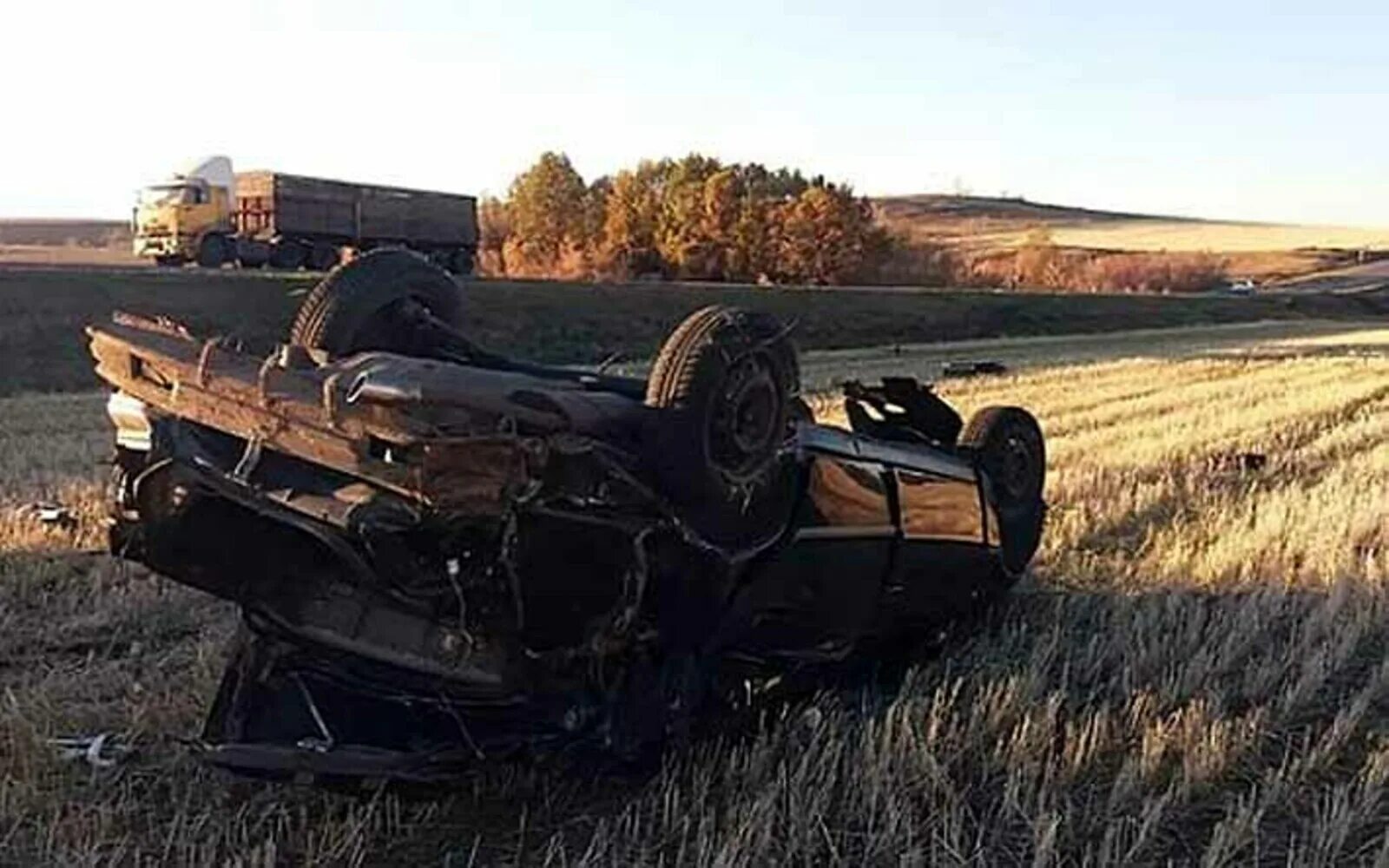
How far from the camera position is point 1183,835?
15.6ft

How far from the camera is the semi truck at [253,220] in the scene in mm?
38688

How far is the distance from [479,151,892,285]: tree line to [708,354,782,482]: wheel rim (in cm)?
4985

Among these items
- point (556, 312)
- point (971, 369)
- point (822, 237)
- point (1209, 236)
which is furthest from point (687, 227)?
point (1209, 236)

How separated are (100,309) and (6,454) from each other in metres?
15.3

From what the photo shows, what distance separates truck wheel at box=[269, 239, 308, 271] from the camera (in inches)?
1544

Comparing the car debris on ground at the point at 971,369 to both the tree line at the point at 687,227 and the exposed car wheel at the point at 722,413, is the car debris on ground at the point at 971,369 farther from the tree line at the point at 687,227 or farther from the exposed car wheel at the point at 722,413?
the tree line at the point at 687,227

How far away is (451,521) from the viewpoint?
4.04 metres

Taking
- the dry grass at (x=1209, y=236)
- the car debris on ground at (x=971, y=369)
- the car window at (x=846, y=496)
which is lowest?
the car debris on ground at (x=971, y=369)

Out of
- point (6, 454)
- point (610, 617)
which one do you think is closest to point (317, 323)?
point (610, 617)

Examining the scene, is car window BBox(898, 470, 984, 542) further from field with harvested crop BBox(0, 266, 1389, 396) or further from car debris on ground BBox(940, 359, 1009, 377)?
car debris on ground BBox(940, 359, 1009, 377)

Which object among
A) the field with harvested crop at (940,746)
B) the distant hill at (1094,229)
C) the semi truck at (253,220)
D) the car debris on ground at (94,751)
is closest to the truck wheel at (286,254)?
the semi truck at (253,220)

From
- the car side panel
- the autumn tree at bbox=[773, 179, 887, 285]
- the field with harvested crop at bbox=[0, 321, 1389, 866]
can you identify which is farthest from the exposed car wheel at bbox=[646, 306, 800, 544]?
the autumn tree at bbox=[773, 179, 887, 285]

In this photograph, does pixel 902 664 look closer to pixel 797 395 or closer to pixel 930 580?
pixel 930 580

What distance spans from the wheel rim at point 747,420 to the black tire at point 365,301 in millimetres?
1086
